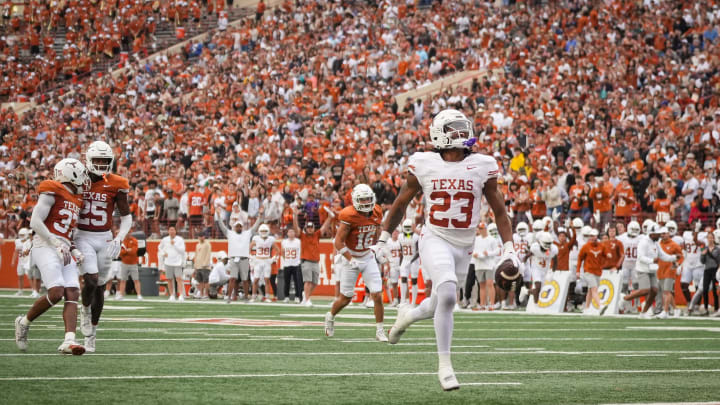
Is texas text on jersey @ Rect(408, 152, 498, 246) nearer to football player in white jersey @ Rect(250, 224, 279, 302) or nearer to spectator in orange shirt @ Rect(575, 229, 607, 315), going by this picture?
spectator in orange shirt @ Rect(575, 229, 607, 315)

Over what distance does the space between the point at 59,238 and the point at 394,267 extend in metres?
13.9

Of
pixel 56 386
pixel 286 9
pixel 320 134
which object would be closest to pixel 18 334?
pixel 56 386

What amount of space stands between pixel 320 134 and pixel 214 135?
3866mm

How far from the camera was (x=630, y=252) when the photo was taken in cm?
2128

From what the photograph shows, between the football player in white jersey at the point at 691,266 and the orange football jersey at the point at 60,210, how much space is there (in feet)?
44.0

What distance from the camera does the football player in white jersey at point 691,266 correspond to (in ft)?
67.2

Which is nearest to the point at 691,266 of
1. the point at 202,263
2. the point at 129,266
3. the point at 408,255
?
the point at 408,255

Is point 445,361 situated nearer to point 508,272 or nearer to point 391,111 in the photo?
point 508,272

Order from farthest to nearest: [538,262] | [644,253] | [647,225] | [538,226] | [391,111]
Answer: [391,111] → [538,226] → [538,262] → [647,225] → [644,253]

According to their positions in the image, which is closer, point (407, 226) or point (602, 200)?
point (602, 200)

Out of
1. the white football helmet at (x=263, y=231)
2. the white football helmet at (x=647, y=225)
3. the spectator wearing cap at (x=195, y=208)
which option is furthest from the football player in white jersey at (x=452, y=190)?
the spectator wearing cap at (x=195, y=208)

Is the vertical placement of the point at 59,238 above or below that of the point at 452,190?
below

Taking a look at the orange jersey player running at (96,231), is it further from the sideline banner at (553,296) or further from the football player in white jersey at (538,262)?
the football player in white jersey at (538,262)

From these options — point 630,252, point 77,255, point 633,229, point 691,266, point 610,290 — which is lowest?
point 610,290
